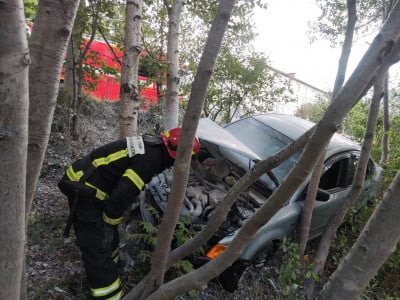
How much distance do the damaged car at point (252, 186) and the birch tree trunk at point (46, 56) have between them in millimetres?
2053

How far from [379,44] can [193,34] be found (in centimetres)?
792

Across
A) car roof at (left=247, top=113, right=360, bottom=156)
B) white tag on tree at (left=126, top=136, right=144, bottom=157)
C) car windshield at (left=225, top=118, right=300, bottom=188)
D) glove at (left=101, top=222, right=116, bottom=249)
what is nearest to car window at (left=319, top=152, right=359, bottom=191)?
car roof at (left=247, top=113, right=360, bottom=156)

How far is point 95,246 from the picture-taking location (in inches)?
101

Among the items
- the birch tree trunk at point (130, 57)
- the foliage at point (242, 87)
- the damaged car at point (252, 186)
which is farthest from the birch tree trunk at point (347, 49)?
the foliage at point (242, 87)

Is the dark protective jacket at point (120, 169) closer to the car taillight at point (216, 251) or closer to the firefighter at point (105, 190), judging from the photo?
the firefighter at point (105, 190)

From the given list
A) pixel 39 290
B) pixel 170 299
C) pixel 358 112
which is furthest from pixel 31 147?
pixel 358 112

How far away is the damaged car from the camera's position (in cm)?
311

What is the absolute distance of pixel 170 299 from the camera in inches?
60.9

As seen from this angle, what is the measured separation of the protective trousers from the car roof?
2.74 m

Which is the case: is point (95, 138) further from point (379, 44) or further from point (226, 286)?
point (379, 44)

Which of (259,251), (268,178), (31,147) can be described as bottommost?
(259,251)

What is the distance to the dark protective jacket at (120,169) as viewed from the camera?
247cm

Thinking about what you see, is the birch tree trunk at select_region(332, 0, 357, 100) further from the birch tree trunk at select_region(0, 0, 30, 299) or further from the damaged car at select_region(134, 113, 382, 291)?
the birch tree trunk at select_region(0, 0, 30, 299)

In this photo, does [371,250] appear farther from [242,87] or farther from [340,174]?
[242,87]
